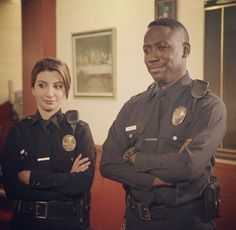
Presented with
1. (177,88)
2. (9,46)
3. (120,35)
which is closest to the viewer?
(177,88)

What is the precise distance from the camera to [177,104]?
1965 mm

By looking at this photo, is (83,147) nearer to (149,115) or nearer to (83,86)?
(149,115)

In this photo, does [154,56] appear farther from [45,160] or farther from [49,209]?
[49,209]

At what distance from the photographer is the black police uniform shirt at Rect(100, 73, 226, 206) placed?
178 centimetres

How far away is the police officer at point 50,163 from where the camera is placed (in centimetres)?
218

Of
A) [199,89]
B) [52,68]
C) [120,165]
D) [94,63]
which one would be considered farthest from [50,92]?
[94,63]

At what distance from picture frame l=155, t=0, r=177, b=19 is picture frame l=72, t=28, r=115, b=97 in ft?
1.63

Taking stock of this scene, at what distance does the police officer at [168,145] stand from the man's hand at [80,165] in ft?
0.57

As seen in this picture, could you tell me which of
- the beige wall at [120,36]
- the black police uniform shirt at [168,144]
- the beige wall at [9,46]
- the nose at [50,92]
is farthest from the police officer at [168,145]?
the beige wall at [9,46]

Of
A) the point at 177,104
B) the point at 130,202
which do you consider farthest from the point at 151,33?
the point at 130,202

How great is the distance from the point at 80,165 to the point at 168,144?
572mm

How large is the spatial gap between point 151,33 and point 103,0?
1398mm

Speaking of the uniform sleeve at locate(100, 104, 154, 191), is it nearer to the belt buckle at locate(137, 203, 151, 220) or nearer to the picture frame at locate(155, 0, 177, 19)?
the belt buckle at locate(137, 203, 151, 220)

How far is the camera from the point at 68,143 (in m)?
2.25
